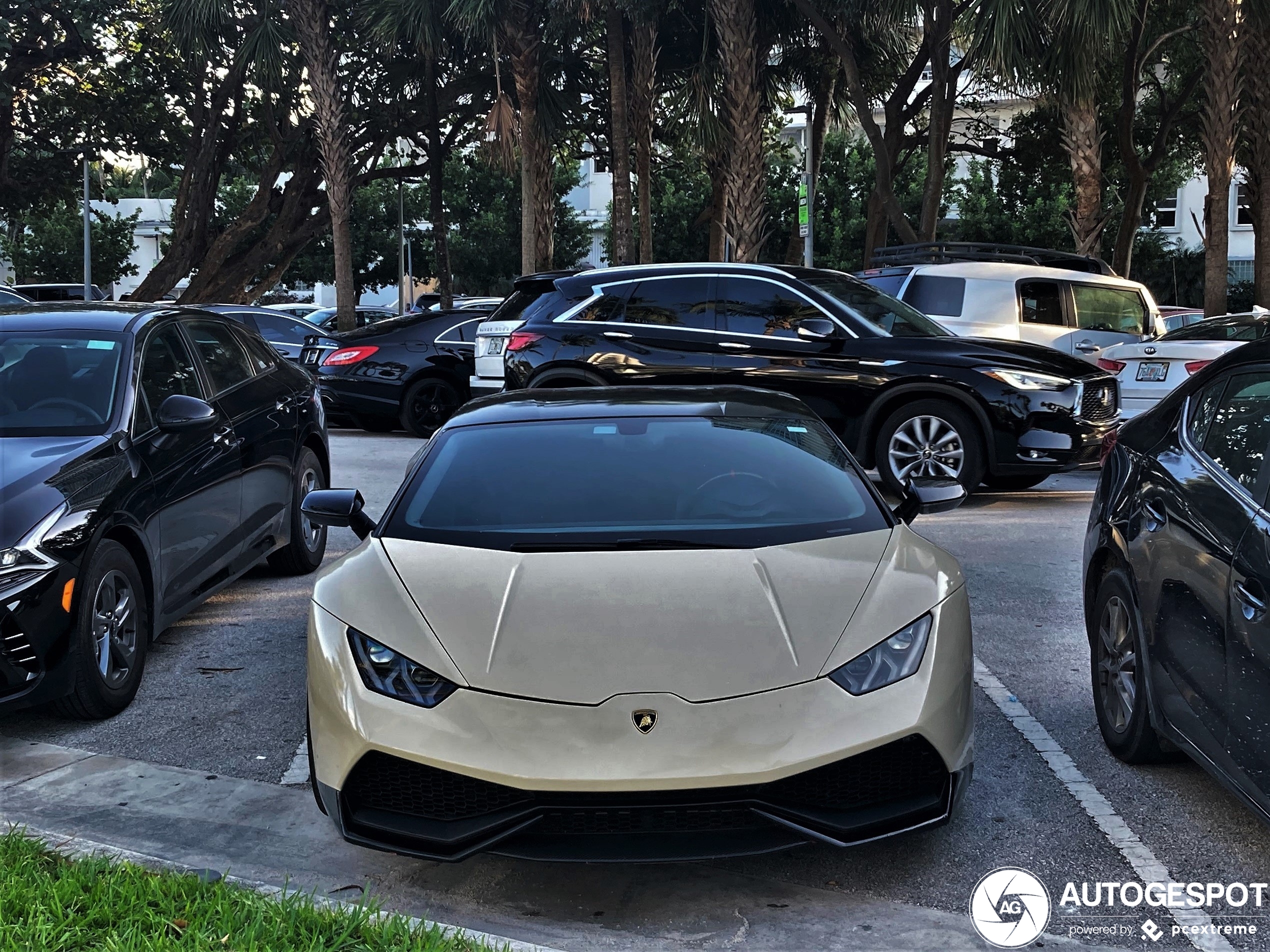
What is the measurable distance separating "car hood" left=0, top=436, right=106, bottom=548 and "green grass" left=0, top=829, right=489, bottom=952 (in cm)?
158

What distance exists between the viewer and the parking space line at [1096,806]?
134 inches

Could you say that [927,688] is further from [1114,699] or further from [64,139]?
[64,139]

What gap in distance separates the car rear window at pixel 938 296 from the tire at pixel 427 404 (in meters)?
5.22

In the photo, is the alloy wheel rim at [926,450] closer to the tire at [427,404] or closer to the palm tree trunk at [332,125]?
the tire at [427,404]

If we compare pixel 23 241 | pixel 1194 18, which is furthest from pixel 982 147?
pixel 23 241

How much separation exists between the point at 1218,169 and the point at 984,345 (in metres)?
10.0

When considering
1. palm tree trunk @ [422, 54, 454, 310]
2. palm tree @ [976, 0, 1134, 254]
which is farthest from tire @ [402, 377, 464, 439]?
palm tree trunk @ [422, 54, 454, 310]

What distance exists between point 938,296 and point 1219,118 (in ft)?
23.1

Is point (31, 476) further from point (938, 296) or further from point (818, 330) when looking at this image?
point (938, 296)

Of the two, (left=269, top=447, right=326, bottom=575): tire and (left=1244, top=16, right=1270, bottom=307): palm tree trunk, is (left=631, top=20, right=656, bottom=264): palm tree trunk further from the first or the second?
(left=269, top=447, right=326, bottom=575): tire

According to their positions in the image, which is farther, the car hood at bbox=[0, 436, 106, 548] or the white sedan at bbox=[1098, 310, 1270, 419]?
the white sedan at bbox=[1098, 310, 1270, 419]

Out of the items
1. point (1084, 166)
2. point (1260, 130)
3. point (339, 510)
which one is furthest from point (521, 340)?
point (1260, 130)

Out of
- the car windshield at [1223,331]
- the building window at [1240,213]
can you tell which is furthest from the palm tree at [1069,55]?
the building window at [1240,213]

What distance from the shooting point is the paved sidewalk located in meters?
3.35
